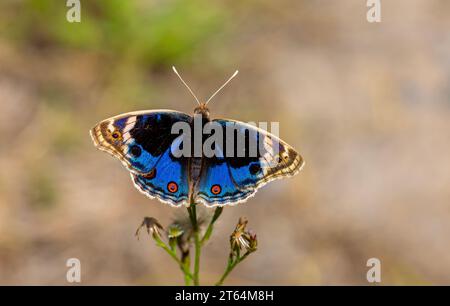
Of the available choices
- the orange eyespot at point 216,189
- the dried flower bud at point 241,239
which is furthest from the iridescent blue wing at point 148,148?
the dried flower bud at point 241,239

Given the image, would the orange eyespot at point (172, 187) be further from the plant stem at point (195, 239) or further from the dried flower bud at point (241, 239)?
the dried flower bud at point (241, 239)

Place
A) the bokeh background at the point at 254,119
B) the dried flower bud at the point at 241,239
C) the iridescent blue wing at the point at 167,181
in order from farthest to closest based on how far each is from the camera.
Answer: the bokeh background at the point at 254,119
the dried flower bud at the point at 241,239
the iridescent blue wing at the point at 167,181

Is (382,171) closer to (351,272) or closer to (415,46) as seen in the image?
(351,272)

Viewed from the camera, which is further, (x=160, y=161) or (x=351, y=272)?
(x=351, y=272)

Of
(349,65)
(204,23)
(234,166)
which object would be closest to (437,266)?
(349,65)

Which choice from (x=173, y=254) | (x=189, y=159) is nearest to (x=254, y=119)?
(x=189, y=159)

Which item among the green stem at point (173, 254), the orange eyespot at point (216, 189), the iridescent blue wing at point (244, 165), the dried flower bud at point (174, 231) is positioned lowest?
the green stem at point (173, 254)

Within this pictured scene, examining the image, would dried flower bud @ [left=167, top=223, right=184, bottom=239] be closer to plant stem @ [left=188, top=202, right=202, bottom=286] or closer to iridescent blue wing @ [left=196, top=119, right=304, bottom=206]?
plant stem @ [left=188, top=202, right=202, bottom=286]

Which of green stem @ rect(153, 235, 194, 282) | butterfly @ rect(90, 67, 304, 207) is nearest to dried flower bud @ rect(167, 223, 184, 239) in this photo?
green stem @ rect(153, 235, 194, 282)
